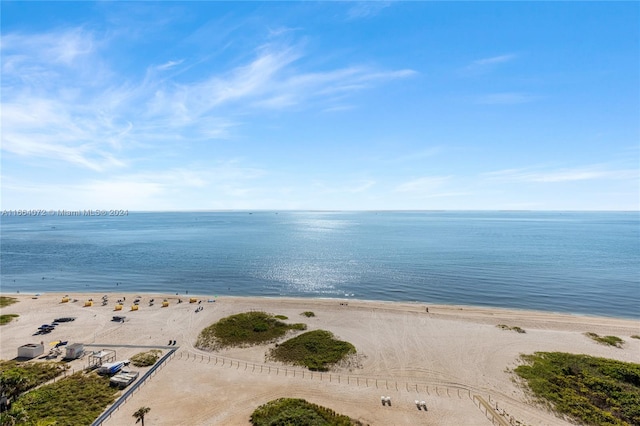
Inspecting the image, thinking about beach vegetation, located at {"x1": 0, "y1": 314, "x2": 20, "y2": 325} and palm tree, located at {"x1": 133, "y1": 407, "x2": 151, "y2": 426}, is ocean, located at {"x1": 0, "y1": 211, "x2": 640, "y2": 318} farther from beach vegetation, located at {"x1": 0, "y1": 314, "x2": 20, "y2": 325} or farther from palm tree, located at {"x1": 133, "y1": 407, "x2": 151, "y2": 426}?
palm tree, located at {"x1": 133, "y1": 407, "x2": 151, "y2": 426}

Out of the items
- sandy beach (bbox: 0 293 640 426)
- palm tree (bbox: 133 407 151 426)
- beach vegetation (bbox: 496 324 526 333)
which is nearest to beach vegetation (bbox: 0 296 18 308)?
sandy beach (bbox: 0 293 640 426)

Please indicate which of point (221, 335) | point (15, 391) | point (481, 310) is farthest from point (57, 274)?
point (481, 310)

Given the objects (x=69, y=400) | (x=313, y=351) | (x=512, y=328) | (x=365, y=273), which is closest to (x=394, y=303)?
(x=512, y=328)

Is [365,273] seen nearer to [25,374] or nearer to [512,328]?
[512,328]

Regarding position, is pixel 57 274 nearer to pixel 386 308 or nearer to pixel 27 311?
pixel 27 311

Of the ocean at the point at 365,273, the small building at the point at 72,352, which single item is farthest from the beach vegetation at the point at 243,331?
the ocean at the point at 365,273
